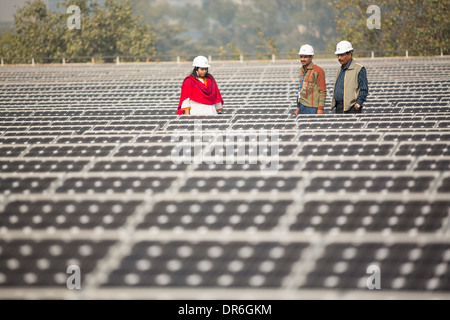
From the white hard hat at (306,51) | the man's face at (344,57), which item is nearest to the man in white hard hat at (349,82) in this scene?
the man's face at (344,57)

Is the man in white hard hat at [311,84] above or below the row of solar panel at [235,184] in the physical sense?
above

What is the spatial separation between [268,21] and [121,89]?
4374 inches

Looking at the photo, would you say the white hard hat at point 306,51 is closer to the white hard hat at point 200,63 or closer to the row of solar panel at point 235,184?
the white hard hat at point 200,63

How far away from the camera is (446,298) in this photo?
3.51m

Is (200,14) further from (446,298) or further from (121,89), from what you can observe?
(446,298)

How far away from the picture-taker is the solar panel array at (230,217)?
3707 millimetres

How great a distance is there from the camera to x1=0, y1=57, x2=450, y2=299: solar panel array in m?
3.71

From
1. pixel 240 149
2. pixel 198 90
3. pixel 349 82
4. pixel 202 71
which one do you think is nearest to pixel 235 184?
pixel 240 149

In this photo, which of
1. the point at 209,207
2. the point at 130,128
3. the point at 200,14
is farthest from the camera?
the point at 200,14

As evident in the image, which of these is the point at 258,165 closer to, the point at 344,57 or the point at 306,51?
the point at 344,57

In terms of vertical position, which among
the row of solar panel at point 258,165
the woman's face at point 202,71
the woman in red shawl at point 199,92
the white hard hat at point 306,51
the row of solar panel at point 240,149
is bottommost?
the row of solar panel at point 258,165

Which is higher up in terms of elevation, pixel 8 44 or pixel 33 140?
pixel 8 44

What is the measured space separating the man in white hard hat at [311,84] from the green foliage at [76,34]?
5575cm

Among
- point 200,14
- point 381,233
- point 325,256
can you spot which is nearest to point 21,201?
point 325,256
